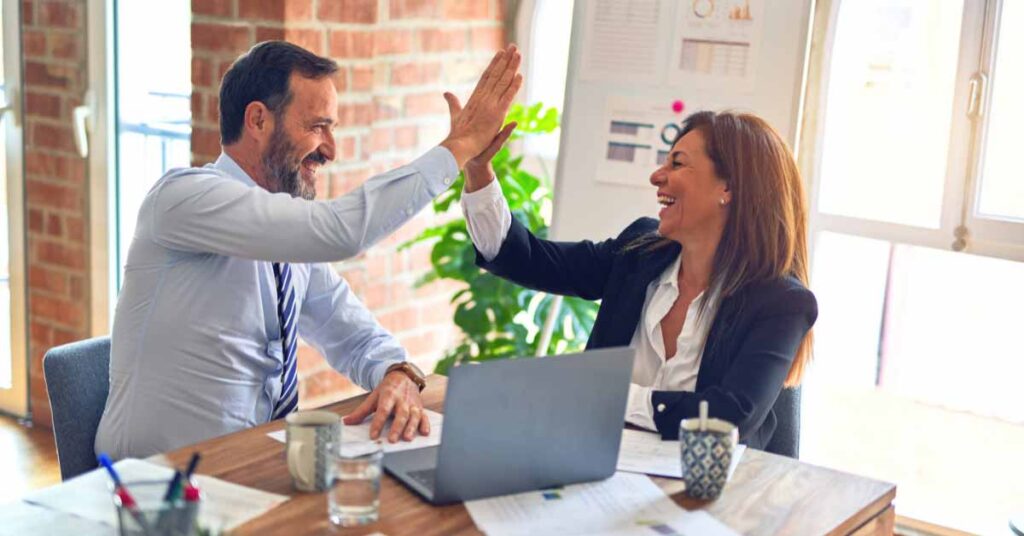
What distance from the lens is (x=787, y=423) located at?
231 centimetres

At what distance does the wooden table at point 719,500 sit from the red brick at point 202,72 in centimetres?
162

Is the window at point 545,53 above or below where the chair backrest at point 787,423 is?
above

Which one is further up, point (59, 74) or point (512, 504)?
point (59, 74)

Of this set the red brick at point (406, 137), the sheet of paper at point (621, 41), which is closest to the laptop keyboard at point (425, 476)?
the sheet of paper at point (621, 41)

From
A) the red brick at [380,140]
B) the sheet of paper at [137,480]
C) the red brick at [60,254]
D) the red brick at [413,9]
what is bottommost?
the red brick at [60,254]

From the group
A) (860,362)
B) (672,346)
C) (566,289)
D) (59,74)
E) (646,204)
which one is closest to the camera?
(672,346)

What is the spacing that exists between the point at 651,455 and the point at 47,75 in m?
2.68

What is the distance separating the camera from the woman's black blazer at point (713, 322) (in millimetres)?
2086

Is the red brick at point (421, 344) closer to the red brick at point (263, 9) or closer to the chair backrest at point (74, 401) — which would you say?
the red brick at point (263, 9)

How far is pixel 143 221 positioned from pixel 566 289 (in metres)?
0.85


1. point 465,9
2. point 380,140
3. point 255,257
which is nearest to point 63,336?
point 380,140

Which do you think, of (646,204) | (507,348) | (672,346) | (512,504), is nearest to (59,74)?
(507,348)

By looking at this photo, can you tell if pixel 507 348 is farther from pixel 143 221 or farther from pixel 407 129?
pixel 143 221

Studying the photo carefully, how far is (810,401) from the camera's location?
3.65 meters
